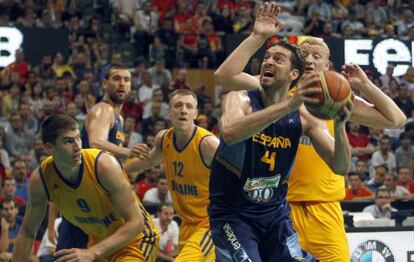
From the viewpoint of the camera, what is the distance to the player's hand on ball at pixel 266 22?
6965 millimetres

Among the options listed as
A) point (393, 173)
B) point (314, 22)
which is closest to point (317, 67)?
point (393, 173)

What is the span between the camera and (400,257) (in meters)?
11.5

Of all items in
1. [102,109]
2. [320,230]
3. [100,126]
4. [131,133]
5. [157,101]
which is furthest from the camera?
[157,101]

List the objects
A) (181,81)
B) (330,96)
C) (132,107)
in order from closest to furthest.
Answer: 1. (330,96)
2. (132,107)
3. (181,81)

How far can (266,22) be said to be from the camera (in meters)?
7.00

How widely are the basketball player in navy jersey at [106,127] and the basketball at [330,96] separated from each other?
2352mm

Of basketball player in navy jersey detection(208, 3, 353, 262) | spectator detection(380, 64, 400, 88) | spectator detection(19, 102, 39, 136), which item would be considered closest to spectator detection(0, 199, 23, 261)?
spectator detection(19, 102, 39, 136)

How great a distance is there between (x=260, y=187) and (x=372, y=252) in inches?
199

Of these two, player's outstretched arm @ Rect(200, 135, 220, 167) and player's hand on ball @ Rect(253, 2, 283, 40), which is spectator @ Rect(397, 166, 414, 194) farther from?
player's hand on ball @ Rect(253, 2, 283, 40)

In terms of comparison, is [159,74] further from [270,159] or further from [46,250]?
[270,159]

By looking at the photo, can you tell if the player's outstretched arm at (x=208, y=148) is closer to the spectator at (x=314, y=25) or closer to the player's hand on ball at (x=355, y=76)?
the player's hand on ball at (x=355, y=76)

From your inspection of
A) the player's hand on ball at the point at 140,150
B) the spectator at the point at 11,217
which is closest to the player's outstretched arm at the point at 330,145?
the player's hand on ball at the point at 140,150

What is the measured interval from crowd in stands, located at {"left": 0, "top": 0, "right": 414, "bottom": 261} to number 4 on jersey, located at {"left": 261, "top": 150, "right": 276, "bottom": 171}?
17.3 feet

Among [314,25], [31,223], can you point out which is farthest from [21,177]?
[314,25]
